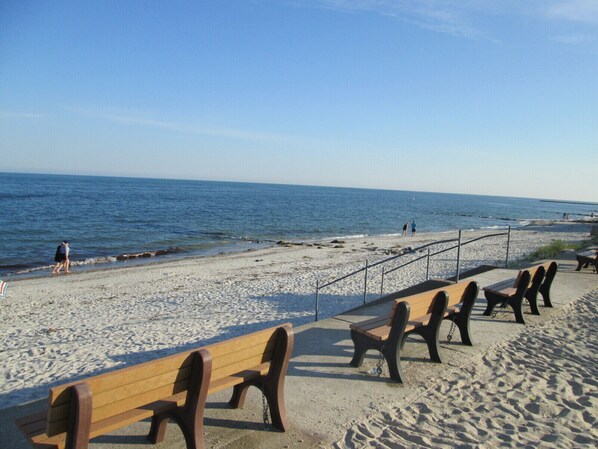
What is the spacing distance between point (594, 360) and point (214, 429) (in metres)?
4.66

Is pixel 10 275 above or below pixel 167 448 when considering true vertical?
below

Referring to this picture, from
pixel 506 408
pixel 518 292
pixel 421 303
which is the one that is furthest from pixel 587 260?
pixel 506 408

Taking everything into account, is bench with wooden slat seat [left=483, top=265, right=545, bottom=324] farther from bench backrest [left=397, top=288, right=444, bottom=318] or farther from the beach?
bench backrest [left=397, top=288, right=444, bottom=318]

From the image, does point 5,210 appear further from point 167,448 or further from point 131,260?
point 167,448

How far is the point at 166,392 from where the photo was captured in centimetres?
329

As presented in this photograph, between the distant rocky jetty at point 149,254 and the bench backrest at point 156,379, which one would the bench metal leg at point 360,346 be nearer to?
the bench backrest at point 156,379

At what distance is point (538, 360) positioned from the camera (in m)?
5.74

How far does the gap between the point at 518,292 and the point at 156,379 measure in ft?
19.1

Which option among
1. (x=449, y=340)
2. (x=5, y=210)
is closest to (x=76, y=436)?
(x=449, y=340)

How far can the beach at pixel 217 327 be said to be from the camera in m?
4.31

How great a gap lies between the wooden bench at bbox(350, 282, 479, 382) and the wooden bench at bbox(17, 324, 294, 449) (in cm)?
143

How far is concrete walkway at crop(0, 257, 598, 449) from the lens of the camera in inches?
148

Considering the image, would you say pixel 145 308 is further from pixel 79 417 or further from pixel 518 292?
pixel 79 417

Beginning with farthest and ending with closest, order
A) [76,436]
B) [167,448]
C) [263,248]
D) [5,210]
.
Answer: [5,210]
[263,248]
[167,448]
[76,436]
